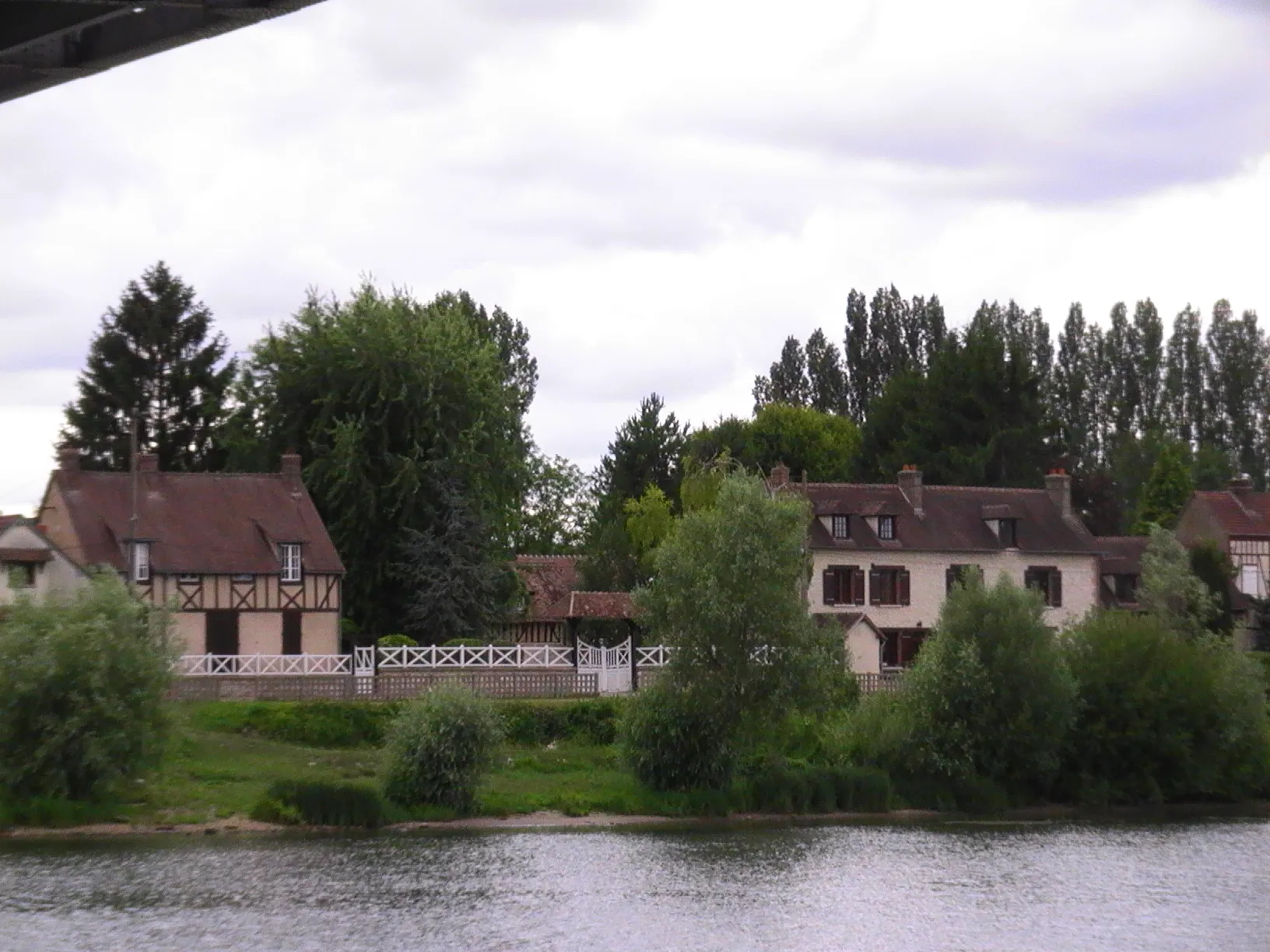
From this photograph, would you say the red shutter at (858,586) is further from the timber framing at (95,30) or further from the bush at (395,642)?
the timber framing at (95,30)

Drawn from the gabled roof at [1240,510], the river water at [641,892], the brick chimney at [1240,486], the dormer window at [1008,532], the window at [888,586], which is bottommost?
the river water at [641,892]

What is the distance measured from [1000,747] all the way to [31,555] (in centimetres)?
3048

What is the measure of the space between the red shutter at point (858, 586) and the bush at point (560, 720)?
17.6 m

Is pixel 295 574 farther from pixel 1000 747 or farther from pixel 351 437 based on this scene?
pixel 1000 747

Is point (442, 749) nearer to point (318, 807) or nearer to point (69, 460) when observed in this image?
point (318, 807)

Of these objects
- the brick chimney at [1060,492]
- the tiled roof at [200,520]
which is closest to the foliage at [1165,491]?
the brick chimney at [1060,492]

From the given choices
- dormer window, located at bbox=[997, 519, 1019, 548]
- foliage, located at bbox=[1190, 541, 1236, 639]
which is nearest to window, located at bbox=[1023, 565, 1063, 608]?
dormer window, located at bbox=[997, 519, 1019, 548]

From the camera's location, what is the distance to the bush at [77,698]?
136 ft

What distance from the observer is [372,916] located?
32875 mm

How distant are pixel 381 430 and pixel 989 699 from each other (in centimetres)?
2557

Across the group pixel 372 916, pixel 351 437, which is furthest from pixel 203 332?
pixel 372 916

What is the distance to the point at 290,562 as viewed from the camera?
58.1 meters

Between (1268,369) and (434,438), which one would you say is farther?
(1268,369)

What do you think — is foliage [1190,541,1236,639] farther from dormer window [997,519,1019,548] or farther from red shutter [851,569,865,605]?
red shutter [851,569,865,605]
